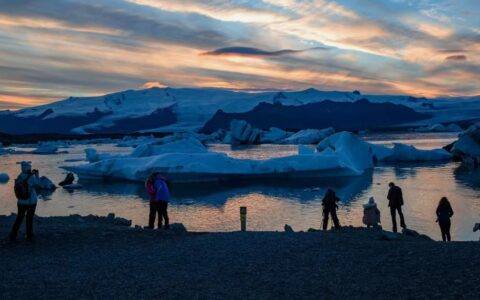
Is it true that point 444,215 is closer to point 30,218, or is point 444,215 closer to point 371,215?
point 371,215

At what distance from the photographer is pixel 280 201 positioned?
19.6 metres

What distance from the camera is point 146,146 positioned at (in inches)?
1273

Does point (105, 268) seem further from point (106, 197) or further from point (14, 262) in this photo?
point (106, 197)

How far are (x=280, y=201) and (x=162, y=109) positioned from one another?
133 meters

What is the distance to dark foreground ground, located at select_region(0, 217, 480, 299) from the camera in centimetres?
611

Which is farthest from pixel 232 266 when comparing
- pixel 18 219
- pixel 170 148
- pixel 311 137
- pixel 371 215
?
pixel 311 137

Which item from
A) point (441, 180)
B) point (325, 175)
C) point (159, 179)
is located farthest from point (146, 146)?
point (159, 179)

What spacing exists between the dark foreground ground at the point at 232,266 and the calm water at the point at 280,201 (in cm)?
501

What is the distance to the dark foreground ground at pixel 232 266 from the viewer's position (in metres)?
6.11

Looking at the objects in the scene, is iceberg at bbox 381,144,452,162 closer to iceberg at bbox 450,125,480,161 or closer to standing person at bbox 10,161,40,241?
iceberg at bbox 450,125,480,161

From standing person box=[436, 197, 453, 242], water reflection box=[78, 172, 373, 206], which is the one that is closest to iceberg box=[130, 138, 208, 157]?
water reflection box=[78, 172, 373, 206]

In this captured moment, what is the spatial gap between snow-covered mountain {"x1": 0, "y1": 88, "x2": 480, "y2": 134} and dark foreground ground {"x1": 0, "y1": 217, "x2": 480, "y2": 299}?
113 m

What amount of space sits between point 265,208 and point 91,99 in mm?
179703

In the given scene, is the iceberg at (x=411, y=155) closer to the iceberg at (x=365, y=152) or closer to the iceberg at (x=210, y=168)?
the iceberg at (x=365, y=152)
